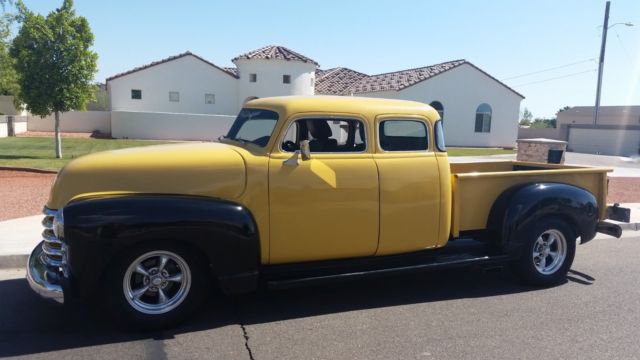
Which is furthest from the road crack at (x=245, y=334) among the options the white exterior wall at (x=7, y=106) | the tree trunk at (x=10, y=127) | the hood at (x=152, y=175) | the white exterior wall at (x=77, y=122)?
the white exterior wall at (x=7, y=106)

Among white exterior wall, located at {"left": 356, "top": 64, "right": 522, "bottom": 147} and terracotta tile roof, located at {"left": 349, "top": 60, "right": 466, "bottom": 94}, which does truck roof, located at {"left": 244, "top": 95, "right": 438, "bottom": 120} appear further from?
terracotta tile roof, located at {"left": 349, "top": 60, "right": 466, "bottom": 94}

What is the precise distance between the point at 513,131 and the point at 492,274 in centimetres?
3436

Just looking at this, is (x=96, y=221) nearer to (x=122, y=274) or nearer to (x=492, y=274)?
(x=122, y=274)

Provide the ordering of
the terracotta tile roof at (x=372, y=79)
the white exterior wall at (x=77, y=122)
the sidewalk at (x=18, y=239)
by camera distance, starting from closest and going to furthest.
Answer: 1. the sidewalk at (x=18, y=239)
2. the white exterior wall at (x=77, y=122)
3. the terracotta tile roof at (x=372, y=79)

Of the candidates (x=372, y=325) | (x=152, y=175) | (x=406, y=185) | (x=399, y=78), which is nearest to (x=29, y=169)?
(x=152, y=175)

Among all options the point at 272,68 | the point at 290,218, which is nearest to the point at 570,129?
the point at 272,68

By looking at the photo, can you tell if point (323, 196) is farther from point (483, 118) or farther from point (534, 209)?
point (483, 118)

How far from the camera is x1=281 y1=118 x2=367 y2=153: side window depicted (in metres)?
4.91

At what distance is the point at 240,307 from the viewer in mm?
4910

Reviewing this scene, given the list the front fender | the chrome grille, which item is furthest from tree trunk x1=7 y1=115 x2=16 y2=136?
the front fender

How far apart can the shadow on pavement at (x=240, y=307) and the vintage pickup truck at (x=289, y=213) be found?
298 millimetres

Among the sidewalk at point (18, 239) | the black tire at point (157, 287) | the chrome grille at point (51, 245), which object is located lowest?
the sidewalk at point (18, 239)

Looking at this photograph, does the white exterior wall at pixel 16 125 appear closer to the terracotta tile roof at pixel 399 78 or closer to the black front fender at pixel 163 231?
the terracotta tile roof at pixel 399 78

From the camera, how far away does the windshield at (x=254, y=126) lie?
4.82m
